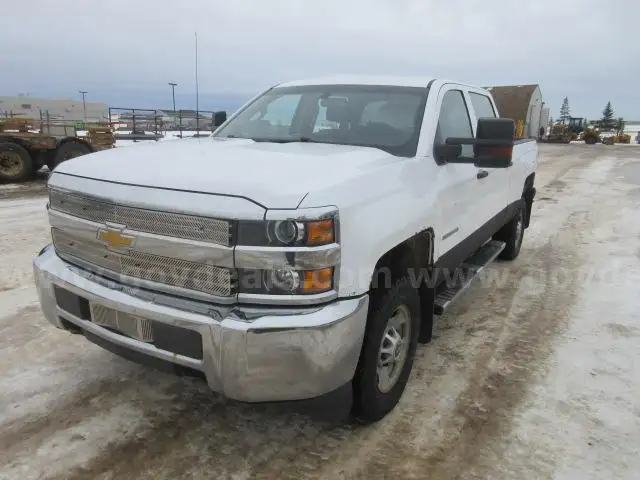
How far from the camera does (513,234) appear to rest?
613 cm

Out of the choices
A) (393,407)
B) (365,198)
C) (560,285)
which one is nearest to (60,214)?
(365,198)

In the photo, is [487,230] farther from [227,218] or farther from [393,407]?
[227,218]

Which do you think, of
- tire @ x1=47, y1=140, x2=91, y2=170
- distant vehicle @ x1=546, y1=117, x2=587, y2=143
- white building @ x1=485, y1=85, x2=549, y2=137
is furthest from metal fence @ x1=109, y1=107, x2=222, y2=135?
distant vehicle @ x1=546, y1=117, x2=587, y2=143

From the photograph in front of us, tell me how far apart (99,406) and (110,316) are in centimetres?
78

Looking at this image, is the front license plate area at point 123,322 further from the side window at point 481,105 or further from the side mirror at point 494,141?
the side window at point 481,105

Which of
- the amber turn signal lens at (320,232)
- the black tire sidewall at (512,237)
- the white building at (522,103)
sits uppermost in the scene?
the white building at (522,103)

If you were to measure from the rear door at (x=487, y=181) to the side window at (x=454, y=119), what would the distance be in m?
0.10

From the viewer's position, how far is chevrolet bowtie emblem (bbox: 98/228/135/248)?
8.07 feet

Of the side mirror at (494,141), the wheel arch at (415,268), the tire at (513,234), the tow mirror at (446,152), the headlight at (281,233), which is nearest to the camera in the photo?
the headlight at (281,233)

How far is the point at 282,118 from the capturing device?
402 cm

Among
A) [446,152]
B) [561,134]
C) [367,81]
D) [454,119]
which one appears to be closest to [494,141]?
[446,152]

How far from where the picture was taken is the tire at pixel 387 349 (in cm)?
262

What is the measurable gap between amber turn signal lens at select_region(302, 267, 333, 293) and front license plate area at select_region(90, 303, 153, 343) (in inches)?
30.3

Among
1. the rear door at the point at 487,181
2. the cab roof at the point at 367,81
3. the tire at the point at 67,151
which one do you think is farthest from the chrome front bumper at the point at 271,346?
the tire at the point at 67,151
